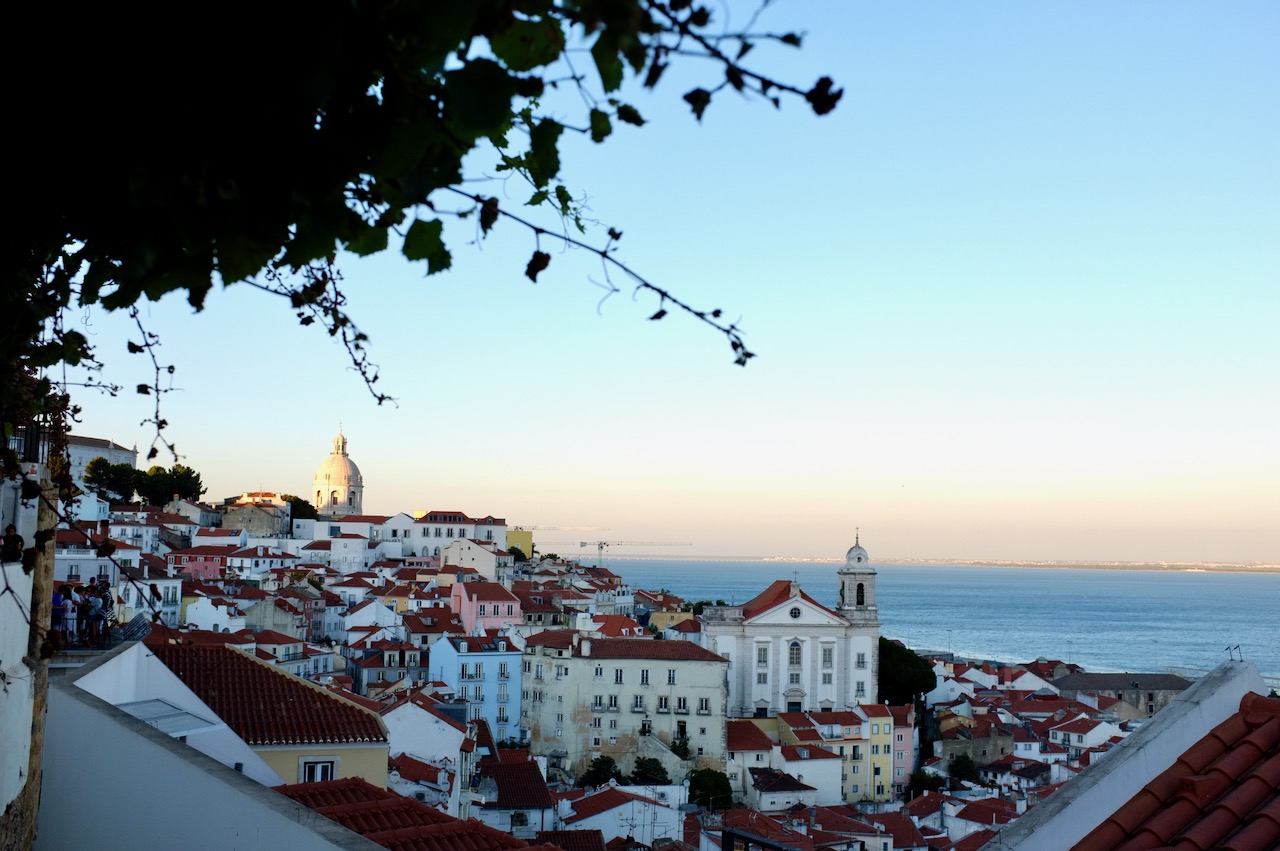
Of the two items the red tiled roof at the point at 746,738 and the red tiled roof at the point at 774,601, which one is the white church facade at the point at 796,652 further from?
the red tiled roof at the point at 746,738

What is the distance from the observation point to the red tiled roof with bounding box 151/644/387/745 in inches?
400

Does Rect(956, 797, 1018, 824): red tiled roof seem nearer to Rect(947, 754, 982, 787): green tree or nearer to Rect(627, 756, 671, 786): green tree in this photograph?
Rect(627, 756, 671, 786): green tree

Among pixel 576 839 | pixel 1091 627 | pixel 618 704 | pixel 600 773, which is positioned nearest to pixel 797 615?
pixel 618 704

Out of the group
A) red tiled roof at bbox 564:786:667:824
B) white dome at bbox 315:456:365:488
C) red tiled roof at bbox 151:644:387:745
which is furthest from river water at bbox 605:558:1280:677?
red tiled roof at bbox 151:644:387:745

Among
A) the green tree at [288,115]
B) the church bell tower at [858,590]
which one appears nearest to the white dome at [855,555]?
the church bell tower at [858,590]

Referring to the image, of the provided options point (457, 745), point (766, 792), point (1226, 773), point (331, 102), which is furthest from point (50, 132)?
point (766, 792)

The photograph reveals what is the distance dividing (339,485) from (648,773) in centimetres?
6602

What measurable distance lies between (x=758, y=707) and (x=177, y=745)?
157 feet

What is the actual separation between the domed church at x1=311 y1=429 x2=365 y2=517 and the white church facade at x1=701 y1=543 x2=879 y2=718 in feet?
175

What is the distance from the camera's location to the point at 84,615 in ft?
26.0

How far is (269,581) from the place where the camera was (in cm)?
5831

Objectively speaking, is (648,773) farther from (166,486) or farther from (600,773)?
(166,486)

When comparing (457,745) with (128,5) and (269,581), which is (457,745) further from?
(269,581)

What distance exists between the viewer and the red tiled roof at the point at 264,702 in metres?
10.2
